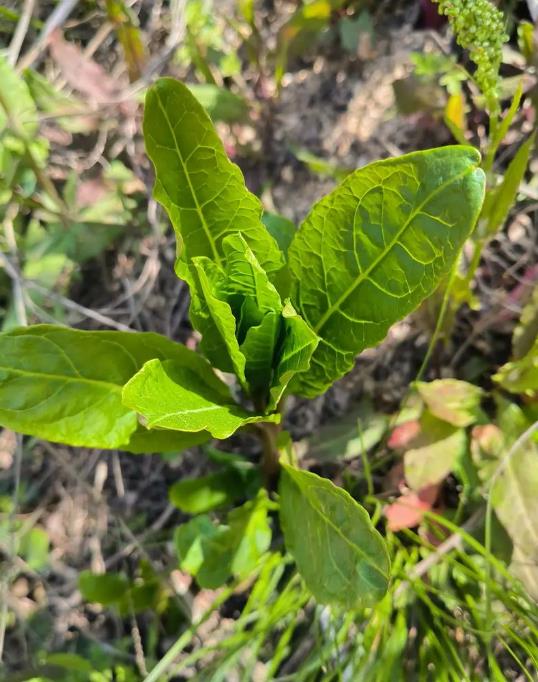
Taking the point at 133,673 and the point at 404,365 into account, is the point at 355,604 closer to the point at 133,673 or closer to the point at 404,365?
the point at 404,365

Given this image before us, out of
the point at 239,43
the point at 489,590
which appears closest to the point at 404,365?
the point at 489,590

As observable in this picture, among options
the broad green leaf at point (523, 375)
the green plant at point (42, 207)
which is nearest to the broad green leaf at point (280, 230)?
the broad green leaf at point (523, 375)

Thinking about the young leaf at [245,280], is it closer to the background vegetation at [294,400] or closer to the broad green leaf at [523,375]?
the background vegetation at [294,400]

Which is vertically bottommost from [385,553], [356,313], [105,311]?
[105,311]

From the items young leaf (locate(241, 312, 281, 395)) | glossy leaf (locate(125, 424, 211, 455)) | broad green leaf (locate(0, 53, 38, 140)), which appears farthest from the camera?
broad green leaf (locate(0, 53, 38, 140))

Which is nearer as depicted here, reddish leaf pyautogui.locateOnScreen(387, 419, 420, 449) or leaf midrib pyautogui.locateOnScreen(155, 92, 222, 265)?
leaf midrib pyautogui.locateOnScreen(155, 92, 222, 265)

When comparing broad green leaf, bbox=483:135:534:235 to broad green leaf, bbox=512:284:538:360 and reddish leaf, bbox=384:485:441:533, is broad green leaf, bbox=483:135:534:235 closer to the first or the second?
broad green leaf, bbox=512:284:538:360

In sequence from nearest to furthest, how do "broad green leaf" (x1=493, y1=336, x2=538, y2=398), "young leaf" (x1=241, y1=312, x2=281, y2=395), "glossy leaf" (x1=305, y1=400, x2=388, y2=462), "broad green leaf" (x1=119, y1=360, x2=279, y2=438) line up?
"broad green leaf" (x1=119, y1=360, x2=279, y2=438) → "young leaf" (x1=241, y1=312, x2=281, y2=395) → "broad green leaf" (x1=493, y1=336, x2=538, y2=398) → "glossy leaf" (x1=305, y1=400, x2=388, y2=462)

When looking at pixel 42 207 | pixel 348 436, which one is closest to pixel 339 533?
pixel 348 436

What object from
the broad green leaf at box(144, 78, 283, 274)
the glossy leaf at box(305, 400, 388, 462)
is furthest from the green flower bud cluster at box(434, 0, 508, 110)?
the glossy leaf at box(305, 400, 388, 462)
